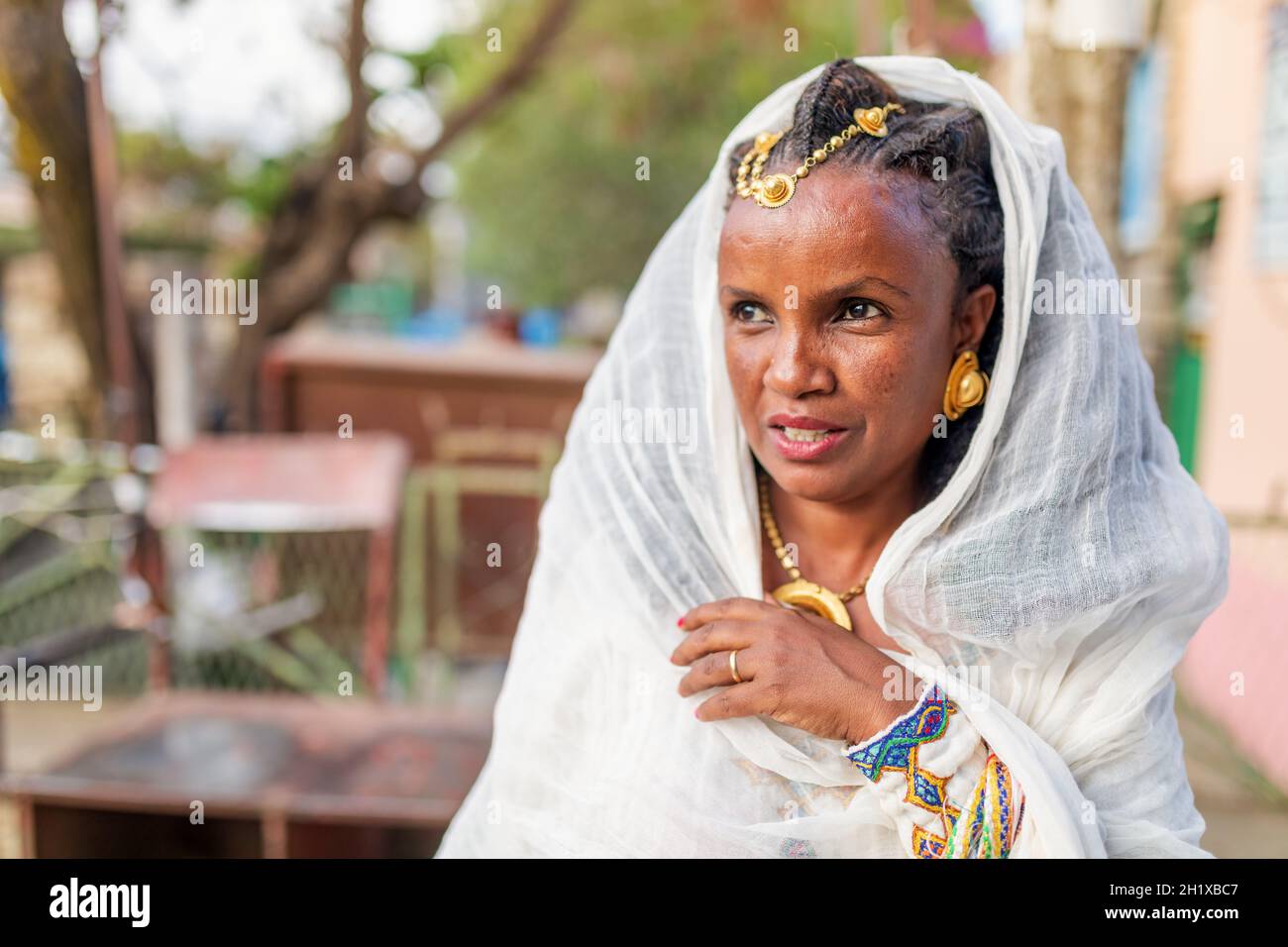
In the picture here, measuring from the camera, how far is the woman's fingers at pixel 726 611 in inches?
51.3

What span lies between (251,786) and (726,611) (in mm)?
2220

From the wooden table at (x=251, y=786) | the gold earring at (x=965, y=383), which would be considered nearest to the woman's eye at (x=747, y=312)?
the gold earring at (x=965, y=383)

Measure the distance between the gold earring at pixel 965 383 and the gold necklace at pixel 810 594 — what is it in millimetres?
254

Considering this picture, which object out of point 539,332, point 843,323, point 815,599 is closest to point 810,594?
point 815,599

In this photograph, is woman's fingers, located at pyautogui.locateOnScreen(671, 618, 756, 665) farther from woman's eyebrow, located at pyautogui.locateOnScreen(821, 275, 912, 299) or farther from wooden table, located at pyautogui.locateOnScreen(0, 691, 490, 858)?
wooden table, located at pyautogui.locateOnScreen(0, 691, 490, 858)

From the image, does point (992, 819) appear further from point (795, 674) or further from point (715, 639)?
point (715, 639)

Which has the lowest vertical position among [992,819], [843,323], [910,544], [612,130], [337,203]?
[992,819]

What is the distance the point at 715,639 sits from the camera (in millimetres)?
1297

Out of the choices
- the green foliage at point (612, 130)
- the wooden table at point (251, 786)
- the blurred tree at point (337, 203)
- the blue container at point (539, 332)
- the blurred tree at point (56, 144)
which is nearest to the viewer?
the wooden table at point (251, 786)

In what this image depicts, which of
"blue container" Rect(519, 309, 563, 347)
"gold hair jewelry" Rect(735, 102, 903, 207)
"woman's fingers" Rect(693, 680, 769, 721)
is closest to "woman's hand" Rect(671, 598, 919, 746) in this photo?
"woman's fingers" Rect(693, 680, 769, 721)

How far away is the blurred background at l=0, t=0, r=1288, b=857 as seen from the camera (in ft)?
10.3

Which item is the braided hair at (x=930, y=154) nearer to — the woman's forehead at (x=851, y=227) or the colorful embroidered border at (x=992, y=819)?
the woman's forehead at (x=851, y=227)

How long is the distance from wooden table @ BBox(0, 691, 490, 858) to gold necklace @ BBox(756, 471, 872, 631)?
1.80m

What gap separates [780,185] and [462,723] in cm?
273
